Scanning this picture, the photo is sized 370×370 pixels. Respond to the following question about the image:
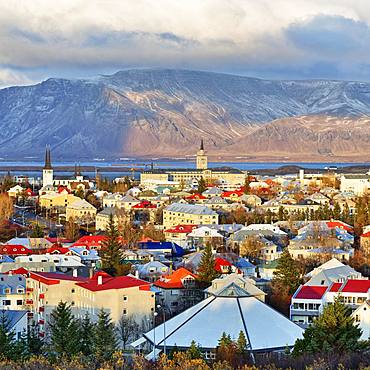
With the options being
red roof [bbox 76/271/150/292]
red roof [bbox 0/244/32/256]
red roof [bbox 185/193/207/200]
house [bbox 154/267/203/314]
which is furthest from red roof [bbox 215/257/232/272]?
red roof [bbox 185/193/207/200]

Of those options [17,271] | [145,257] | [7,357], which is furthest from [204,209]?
[7,357]

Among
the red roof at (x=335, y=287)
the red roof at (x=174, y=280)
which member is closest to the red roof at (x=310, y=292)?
the red roof at (x=335, y=287)

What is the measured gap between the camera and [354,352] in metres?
24.7

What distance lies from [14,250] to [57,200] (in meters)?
35.1

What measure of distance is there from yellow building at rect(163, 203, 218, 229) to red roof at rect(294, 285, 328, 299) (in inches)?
1342

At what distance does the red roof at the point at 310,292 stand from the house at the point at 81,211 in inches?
1581

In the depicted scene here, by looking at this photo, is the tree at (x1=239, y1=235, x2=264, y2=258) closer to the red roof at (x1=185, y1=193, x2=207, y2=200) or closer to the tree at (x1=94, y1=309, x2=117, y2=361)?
the tree at (x1=94, y1=309, x2=117, y2=361)

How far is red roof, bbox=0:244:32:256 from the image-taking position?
49888mm

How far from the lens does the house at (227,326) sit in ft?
94.4

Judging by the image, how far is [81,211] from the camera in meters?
77.7

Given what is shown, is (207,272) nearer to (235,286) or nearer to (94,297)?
(235,286)

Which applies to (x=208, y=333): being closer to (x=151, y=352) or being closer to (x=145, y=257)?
(x=151, y=352)

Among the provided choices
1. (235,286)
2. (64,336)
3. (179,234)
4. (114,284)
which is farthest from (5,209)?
(64,336)

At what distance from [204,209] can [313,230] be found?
18.5 meters
